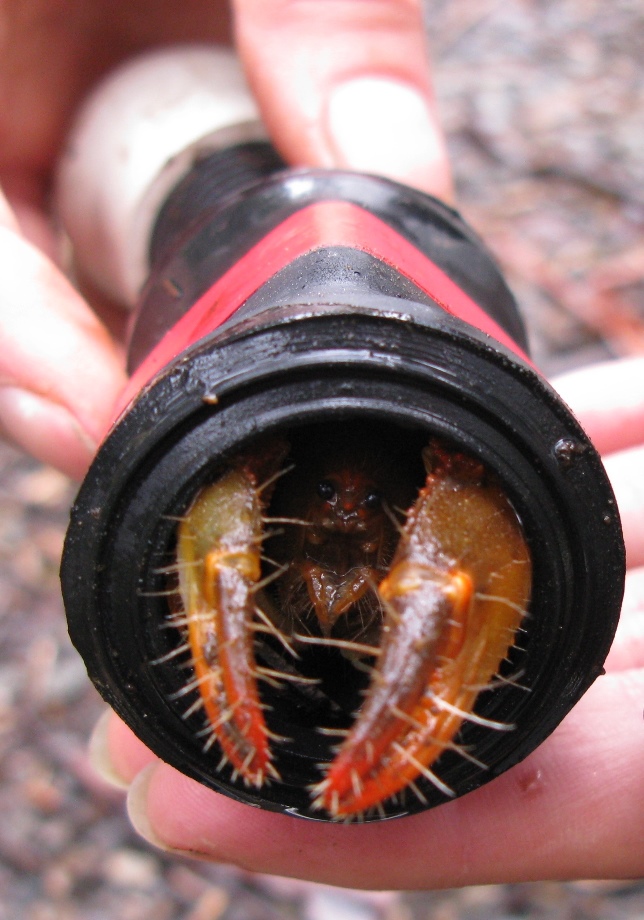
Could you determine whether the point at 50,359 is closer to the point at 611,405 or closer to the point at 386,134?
the point at 386,134

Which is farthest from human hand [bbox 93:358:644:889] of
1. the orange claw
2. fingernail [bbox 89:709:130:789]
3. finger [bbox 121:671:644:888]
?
the orange claw

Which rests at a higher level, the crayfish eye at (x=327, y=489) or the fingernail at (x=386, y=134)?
the fingernail at (x=386, y=134)

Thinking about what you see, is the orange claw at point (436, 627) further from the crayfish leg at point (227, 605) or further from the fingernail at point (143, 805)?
the fingernail at point (143, 805)

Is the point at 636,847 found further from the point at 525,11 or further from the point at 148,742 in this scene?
the point at 525,11

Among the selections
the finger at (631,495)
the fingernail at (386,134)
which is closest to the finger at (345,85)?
the fingernail at (386,134)

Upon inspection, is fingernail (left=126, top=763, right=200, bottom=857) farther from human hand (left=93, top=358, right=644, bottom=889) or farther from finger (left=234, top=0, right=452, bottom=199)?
A: finger (left=234, top=0, right=452, bottom=199)

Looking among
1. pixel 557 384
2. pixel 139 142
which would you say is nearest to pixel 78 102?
pixel 139 142
